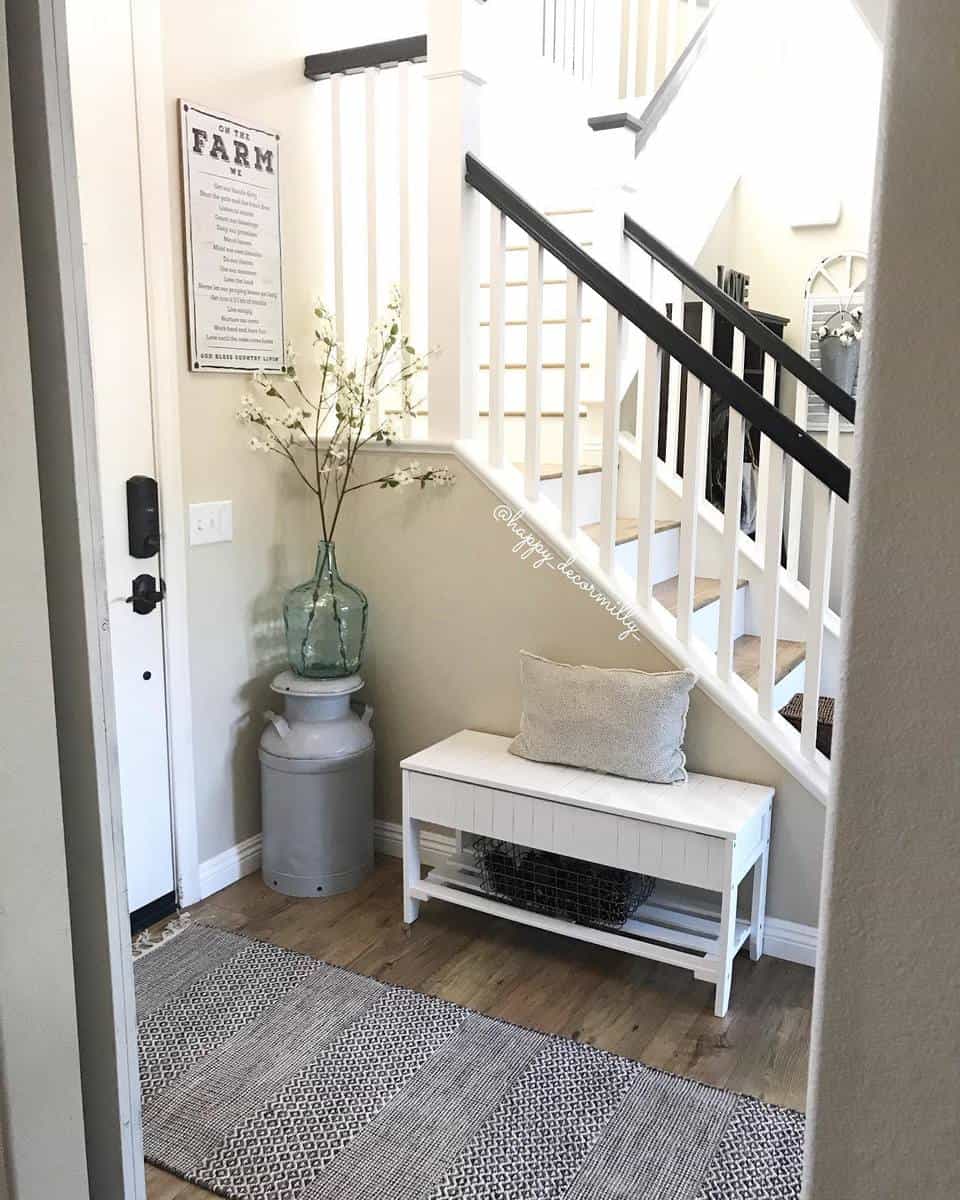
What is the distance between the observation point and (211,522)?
118 inches

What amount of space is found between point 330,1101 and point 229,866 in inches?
44.0

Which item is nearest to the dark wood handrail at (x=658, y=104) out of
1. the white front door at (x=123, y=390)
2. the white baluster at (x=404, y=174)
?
the white baluster at (x=404, y=174)

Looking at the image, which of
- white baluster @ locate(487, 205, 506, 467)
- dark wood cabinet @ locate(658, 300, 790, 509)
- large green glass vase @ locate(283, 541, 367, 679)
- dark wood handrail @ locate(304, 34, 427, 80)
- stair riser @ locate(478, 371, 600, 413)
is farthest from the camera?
dark wood cabinet @ locate(658, 300, 790, 509)

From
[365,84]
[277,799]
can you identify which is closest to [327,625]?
[277,799]

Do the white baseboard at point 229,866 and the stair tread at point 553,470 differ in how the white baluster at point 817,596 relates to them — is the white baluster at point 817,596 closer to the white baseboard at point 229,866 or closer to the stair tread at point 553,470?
the stair tread at point 553,470

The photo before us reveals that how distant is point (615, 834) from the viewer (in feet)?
8.55

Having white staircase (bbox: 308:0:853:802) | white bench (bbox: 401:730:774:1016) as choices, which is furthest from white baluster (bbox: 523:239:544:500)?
white bench (bbox: 401:730:774:1016)

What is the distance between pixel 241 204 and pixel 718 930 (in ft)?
7.68

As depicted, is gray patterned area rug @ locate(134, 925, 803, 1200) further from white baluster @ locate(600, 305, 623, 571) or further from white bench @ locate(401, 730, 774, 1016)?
white baluster @ locate(600, 305, 623, 571)

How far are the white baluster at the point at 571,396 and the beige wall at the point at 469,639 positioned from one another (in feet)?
0.71

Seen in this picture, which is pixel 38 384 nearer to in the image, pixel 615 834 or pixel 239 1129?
pixel 239 1129

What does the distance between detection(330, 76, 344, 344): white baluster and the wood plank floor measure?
175 centimetres

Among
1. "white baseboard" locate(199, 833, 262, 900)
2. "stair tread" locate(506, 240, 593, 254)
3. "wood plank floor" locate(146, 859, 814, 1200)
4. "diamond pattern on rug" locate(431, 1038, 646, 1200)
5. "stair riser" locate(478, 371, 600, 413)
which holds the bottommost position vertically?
"wood plank floor" locate(146, 859, 814, 1200)

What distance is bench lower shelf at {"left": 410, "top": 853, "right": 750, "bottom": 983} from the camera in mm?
2596
